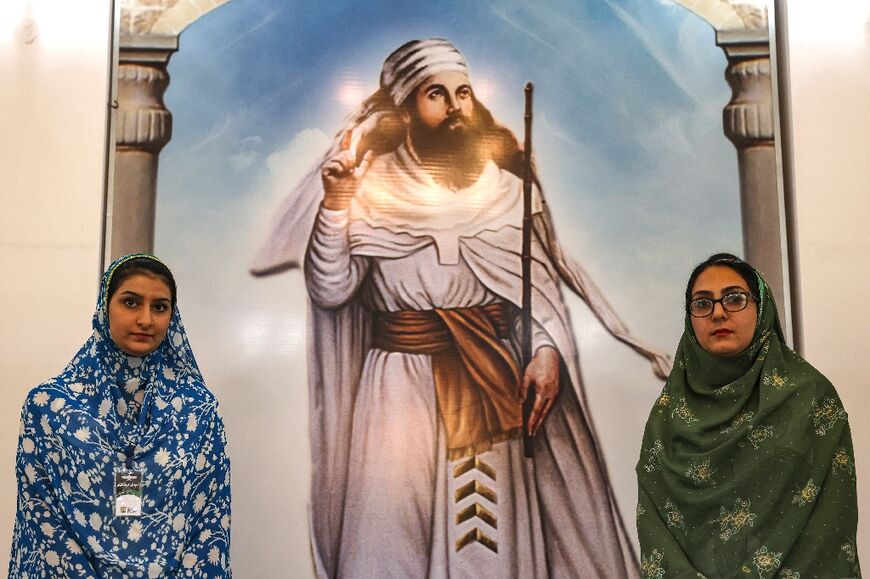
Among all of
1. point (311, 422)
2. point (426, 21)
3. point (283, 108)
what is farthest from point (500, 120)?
point (311, 422)

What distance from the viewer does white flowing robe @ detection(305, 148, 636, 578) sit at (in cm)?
288

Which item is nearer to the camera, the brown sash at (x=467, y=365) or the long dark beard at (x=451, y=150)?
the brown sash at (x=467, y=365)

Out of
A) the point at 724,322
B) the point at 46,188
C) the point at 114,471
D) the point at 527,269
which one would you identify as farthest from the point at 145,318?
the point at 724,322

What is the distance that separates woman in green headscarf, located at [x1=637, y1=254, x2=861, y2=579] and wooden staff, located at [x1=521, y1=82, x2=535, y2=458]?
1.77 feet

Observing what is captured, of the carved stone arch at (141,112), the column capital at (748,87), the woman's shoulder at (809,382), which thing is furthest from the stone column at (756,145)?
the carved stone arch at (141,112)

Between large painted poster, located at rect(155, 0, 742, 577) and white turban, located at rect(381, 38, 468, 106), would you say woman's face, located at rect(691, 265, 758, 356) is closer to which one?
large painted poster, located at rect(155, 0, 742, 577)

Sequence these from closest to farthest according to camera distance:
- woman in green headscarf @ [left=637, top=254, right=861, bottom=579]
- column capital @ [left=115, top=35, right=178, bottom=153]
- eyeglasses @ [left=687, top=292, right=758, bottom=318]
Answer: woman in green headscarf @ [left=637, top=254, right=861, bottom=579], eyeglasses @ [left=687, top=292, right=758, bottom=318], column capital @ [left=115, top=35, right=178, bottom=153]

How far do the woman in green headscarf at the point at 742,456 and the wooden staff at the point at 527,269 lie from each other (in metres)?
0.54

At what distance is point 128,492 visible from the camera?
2.34m

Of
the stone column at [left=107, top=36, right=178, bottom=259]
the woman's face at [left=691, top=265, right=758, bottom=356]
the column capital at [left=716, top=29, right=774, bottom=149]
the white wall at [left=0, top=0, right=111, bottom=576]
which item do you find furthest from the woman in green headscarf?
the white wall at [left=0, top=0, right=111, bottom=576]

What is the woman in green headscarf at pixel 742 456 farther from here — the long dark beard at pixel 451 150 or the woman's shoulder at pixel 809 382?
the long dark beard at pixel 451 150

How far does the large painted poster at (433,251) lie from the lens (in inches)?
115

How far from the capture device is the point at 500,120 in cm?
312

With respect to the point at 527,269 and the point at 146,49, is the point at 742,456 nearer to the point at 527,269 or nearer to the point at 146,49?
the point at 527,269
